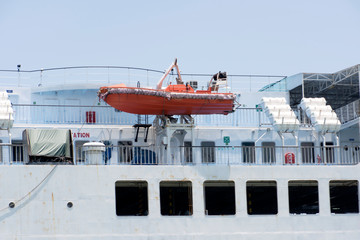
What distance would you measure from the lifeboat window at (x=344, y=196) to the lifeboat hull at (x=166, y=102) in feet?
18.2

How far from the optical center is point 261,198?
30.4 m

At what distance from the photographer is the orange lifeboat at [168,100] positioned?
978 inches

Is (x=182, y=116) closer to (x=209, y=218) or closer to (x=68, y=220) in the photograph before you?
(x=209, y=218)

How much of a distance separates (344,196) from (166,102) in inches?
385

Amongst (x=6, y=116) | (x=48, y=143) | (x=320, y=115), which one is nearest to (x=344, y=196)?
(x=320, y=115)

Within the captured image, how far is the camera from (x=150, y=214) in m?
23.8

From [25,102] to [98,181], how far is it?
24.8ft

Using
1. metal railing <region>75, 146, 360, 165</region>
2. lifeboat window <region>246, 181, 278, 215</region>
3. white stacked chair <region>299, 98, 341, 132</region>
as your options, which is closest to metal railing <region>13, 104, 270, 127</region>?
metal railing <region>75, 146, 360, 165</region>

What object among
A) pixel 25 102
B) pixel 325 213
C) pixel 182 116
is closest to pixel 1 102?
pixel 25 102

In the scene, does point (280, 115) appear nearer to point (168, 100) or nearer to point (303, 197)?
point (168, 100)

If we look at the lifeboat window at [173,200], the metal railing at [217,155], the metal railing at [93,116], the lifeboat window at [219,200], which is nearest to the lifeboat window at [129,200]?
the lifeboat window at [173,200]

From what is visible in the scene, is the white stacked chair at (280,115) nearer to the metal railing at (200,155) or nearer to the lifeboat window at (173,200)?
the metal railing at (200,155)

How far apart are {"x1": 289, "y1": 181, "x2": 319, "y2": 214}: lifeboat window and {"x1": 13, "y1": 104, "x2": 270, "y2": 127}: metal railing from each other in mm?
3117

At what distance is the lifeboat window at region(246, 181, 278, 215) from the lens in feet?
96.1
